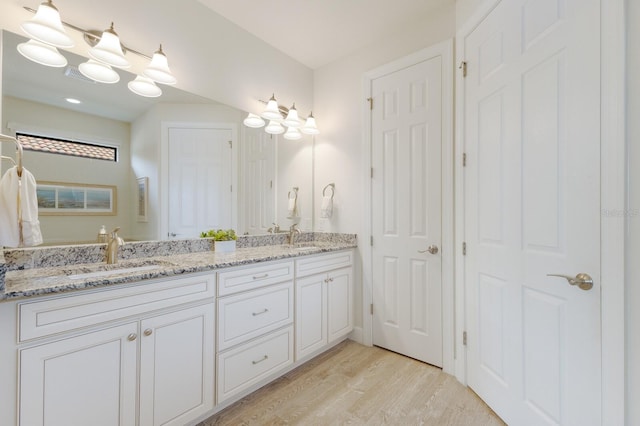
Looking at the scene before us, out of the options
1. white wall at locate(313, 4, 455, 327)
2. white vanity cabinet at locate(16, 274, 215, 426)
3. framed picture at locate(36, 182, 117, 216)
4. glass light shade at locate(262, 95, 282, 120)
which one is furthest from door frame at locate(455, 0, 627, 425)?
framed picture at locate(36, 182, 117, 216)

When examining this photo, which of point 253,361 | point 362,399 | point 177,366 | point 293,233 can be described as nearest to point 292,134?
point 293,233

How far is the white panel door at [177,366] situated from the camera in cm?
137

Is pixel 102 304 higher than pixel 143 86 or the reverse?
the reverse

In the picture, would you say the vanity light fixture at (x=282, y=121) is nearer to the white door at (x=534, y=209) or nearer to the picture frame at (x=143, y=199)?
the picture frame at (x=143, y=199)

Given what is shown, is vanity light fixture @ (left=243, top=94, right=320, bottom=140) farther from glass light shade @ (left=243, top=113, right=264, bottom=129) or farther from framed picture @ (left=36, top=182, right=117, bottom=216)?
framed picture @ (left=36, top=182, right=117, bottom=216)

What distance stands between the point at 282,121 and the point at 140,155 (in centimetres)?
126

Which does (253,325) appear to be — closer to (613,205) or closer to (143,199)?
(143,199)

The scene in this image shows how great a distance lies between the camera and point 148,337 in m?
1.37

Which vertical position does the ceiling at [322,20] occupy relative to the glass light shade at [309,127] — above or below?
above

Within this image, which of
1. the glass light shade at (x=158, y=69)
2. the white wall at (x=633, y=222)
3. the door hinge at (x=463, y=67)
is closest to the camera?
the white wall at (x=633, y=222)

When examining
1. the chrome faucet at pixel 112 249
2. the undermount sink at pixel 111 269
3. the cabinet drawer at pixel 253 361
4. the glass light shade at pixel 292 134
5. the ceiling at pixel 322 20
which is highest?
the ceiling at pixel 322 20

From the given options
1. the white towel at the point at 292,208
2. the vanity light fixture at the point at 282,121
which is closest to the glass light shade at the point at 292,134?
the vanity light fixture at the point at 282,121

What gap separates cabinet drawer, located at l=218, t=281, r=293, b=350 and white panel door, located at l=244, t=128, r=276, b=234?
→ 765 mm

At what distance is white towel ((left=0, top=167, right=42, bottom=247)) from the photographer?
119cm
